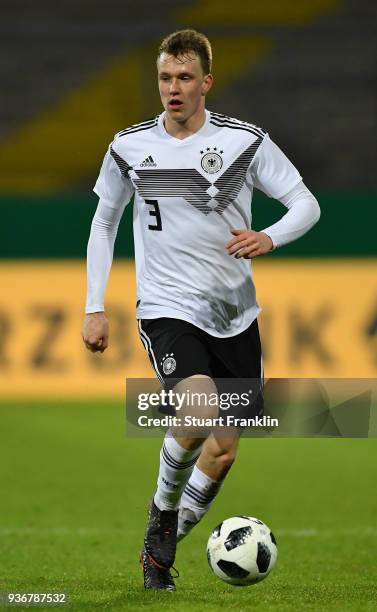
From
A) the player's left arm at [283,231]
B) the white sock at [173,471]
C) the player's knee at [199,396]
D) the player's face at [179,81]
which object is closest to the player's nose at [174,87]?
the player's face at [179,81]

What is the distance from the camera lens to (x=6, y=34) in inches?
598

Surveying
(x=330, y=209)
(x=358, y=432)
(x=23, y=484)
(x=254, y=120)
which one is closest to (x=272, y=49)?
(x=254, y=120)

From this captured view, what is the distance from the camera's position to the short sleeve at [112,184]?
15.3 feet

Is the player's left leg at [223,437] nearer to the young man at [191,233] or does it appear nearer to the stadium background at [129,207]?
the young man at [191,233]

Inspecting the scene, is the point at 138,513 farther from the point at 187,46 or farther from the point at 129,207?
the point at 129,207

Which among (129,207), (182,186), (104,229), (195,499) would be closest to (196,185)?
(182,186)

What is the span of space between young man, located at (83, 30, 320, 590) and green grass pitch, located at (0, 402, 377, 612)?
1.44 feet

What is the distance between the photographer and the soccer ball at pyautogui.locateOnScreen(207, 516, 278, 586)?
4.25 m

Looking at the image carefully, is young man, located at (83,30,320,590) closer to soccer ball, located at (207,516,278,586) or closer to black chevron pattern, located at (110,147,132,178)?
black chevron pattern, located at (110,147,132,178)

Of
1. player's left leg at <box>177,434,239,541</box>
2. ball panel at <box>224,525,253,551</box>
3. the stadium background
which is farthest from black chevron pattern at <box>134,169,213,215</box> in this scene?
the stadium background

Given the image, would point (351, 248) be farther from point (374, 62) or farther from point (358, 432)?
point (358, 432)

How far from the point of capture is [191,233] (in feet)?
14.8

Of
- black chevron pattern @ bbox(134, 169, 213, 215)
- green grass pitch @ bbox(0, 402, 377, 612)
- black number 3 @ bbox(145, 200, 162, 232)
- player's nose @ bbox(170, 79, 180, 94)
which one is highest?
player's nose @ bbox(170, 79, 180, 94)

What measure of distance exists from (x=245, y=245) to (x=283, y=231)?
302 mm
